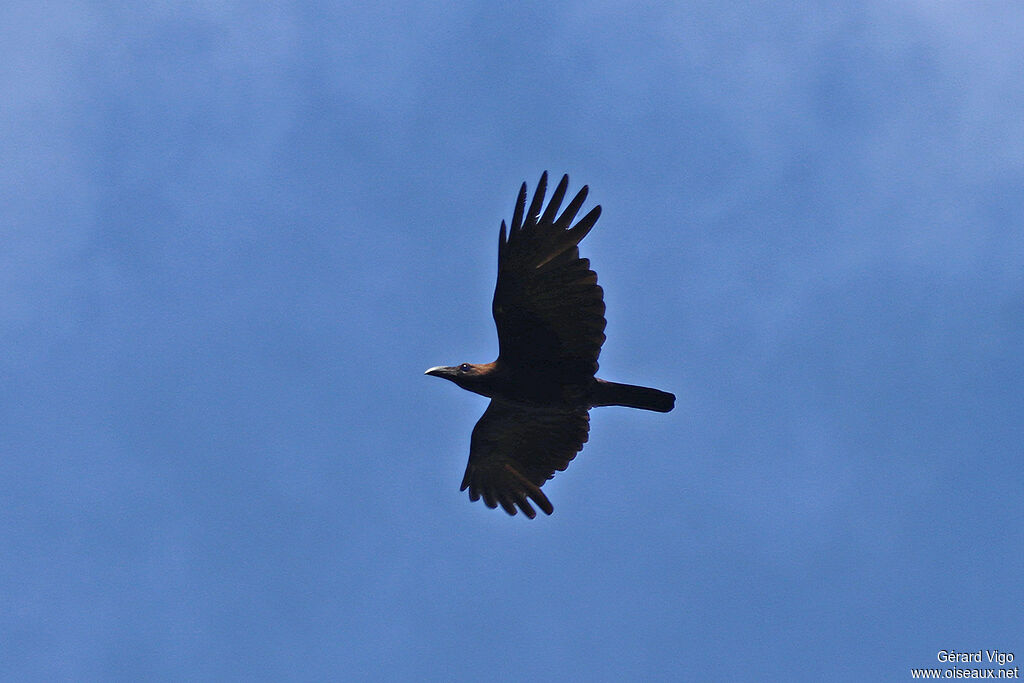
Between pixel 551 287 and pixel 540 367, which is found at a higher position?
pixel 551 287

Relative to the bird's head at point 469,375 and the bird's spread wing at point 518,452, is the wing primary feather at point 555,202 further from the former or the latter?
the bird's spread wing at point 518,452

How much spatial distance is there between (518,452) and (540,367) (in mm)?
1964

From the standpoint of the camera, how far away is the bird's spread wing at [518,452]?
51.0ft

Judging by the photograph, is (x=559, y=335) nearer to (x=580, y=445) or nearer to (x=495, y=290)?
(x=495, y=290)

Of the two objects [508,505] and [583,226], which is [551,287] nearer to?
[583,226]

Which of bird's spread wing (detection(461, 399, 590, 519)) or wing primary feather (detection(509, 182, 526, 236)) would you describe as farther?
bird's spread wing (detection(461, 399, 590, 519))

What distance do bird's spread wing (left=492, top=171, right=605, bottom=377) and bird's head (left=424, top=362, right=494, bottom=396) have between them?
0.69 m

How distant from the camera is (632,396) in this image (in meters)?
14.5

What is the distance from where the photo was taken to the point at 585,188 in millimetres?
13773

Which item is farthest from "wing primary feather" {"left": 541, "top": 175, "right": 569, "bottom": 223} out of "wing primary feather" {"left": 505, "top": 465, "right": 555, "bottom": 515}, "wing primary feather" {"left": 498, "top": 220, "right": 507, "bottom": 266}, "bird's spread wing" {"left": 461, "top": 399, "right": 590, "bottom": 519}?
"wing primary feather" {"left": 505, "top": 465, "right": 555, "bottom": 515}

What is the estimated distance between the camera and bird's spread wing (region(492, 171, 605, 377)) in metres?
13.7

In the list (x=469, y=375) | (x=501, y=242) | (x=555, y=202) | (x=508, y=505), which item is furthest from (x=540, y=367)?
(x=508, y=505)

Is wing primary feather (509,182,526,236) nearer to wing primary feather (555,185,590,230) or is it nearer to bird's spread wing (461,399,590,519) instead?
wing primary feather (555,185,590,230)

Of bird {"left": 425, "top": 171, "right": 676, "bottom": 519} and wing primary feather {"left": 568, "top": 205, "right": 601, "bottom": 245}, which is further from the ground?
wing primary feather {"left": 568, "top": 205, "right": 601, "bottom": 245}
